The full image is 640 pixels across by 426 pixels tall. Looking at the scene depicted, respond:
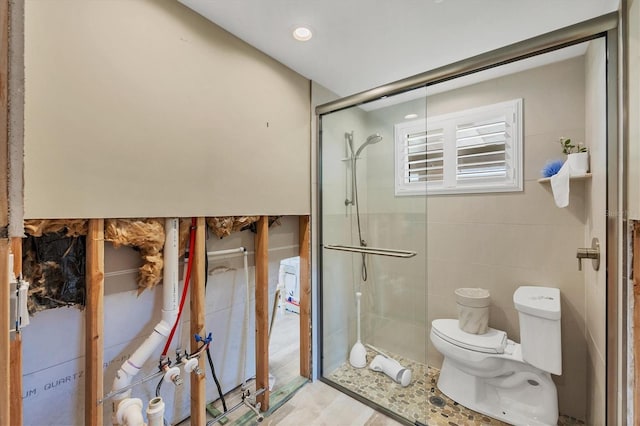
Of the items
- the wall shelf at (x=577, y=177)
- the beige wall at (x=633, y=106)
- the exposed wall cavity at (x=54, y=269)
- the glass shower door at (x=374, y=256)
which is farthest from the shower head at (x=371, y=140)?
the exposed wall cavity at (x=54, y=269)

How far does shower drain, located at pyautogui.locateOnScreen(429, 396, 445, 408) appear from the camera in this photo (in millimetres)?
1863

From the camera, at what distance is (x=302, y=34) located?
154cm

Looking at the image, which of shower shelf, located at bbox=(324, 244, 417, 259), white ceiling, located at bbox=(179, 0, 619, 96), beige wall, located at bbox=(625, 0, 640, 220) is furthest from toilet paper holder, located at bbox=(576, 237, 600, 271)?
white ceiling, located at bbox=(179, 0, 619, 96)

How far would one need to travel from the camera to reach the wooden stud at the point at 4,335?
38 centimetres

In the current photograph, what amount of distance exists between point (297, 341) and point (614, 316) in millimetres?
2126

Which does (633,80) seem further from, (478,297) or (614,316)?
(478,297)

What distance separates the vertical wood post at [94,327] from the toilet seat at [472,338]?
194 cm

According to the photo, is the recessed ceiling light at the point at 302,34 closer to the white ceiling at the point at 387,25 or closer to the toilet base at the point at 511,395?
the white ceiling at the point at 387,25

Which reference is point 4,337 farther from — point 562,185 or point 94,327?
point 562,185

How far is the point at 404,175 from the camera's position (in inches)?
79.2

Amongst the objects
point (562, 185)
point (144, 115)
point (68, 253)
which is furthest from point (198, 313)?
point (562, 185)

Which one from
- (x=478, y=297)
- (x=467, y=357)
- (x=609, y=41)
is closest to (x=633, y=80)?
(x=609, y=41)

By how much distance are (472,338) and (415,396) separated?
57 cm

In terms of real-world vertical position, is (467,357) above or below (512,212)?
below
